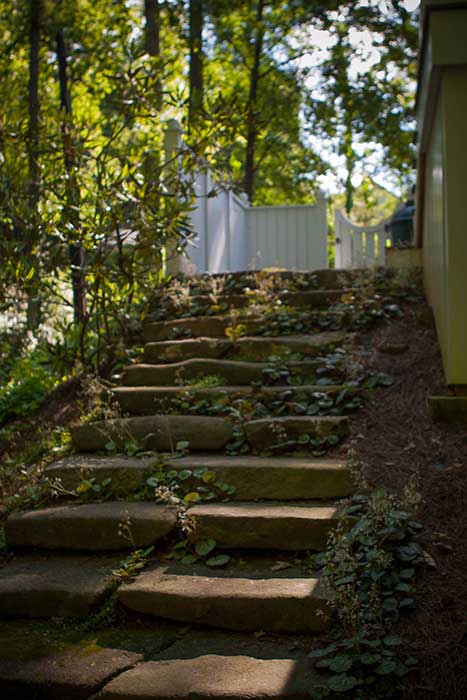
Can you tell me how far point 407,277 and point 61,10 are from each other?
14.9ft

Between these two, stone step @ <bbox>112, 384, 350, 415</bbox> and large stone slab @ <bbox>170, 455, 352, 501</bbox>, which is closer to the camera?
large stone slab @ <bbox>170, 455, 352, 501</bbox>

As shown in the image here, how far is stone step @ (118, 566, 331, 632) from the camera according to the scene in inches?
121

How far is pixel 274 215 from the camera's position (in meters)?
12.0

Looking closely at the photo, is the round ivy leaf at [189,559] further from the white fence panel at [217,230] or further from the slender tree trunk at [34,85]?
the white fence panel at [217,230]

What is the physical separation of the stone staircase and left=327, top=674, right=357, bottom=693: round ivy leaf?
10 centimetres

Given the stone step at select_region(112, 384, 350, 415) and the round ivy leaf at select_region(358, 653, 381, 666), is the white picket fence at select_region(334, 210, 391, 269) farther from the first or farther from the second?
the round ivy leaf at select_region(358, 653, 381, 666)

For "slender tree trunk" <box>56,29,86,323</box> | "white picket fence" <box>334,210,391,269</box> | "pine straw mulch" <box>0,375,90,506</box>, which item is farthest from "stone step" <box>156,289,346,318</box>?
"white picket fence" <box>334,210,391,269</box>

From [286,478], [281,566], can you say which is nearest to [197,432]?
[286,478]

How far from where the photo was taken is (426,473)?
3906 mm

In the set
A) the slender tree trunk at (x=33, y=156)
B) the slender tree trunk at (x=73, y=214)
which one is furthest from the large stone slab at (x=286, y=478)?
the slender tree trunk at (x=73, y=214)

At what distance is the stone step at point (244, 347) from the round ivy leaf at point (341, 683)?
3127mm

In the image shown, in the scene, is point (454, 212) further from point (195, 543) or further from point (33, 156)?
point (33, 156)

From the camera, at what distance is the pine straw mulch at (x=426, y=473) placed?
2.75m

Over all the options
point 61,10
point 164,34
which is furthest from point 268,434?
point 164,34
